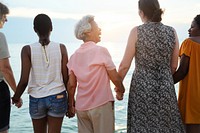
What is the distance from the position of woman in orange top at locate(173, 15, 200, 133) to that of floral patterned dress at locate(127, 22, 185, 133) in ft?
0.57

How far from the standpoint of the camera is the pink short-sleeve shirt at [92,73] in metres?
3.58

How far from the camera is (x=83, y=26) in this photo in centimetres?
363

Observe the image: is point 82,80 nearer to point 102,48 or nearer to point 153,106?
point 102,48

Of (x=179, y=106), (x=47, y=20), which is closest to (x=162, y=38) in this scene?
(x=179, y=106)

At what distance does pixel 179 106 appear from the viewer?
3.95 meters

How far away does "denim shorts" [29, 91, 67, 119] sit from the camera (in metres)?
3.68

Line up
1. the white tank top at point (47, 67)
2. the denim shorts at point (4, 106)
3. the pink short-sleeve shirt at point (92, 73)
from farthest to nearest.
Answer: the denim shorts at point (4, 106) → the white tank top at point (47, 67) → the pink short-sleeve shirt at point (92, 73)

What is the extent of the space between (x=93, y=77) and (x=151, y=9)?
2.95ft

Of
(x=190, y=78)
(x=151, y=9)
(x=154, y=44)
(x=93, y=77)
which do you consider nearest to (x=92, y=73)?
(x=93, y=77)

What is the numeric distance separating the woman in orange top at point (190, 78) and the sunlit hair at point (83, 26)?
1.03m

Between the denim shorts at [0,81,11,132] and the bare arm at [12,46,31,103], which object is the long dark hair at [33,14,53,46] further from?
the denim shorts at [0,81,11,132]

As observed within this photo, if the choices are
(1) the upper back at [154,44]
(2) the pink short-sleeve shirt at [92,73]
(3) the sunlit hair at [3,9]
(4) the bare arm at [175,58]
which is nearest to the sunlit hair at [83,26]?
(2) the pink short-sleeve shirt at [92,73]

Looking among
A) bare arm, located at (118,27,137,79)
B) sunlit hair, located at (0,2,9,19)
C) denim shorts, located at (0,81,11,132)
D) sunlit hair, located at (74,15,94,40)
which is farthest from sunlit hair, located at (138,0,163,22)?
denim shorts, located at (0,81,11,132)

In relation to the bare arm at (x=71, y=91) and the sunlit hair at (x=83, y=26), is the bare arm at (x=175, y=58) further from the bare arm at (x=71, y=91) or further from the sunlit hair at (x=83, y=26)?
the bare arm at (x=71, y=91)
